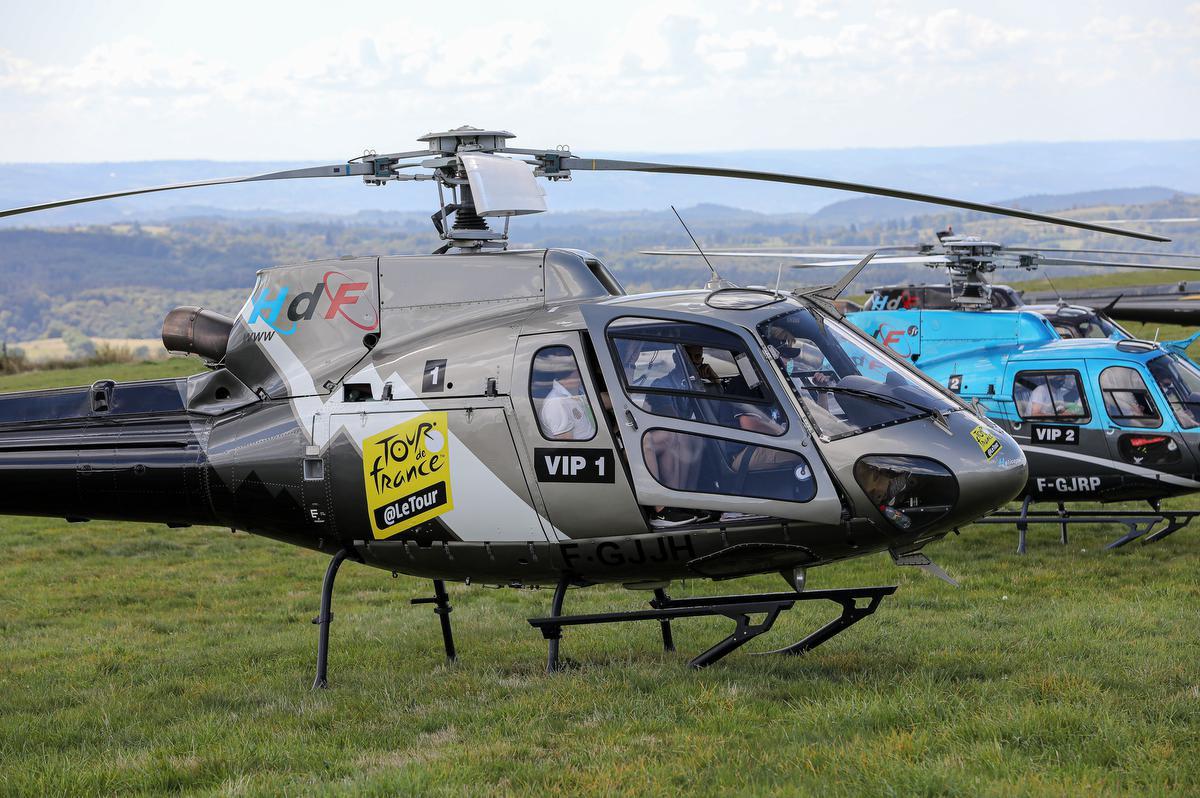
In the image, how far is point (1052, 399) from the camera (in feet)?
49.6

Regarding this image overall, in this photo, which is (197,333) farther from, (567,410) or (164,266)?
(164,266)

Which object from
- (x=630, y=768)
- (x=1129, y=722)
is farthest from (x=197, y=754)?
(x=1129, y=722)

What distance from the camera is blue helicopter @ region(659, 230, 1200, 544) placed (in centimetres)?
1454

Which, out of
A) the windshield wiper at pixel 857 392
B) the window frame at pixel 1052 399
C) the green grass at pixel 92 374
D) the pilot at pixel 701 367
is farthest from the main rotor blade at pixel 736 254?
the green grass at pixel 92 374

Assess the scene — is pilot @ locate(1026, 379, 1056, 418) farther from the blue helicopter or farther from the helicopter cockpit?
the helicopter cockpit

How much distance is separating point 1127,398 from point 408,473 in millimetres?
10073

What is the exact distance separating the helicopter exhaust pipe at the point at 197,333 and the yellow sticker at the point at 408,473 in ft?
6.27

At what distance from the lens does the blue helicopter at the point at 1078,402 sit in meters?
14.5

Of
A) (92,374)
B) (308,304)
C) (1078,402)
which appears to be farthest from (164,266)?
(308,304)

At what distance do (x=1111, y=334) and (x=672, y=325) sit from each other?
12.4 meters

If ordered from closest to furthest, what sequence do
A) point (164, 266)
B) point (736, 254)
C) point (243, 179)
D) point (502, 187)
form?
point (502, 187) < point (243, 179) < point (736, 254) < point (164, 266)

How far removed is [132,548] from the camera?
18.2m

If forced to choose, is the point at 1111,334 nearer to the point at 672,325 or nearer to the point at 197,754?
the point at 672,325

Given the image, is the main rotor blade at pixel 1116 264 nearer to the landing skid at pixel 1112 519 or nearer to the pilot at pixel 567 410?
the landing skid at pixel 1112 519
